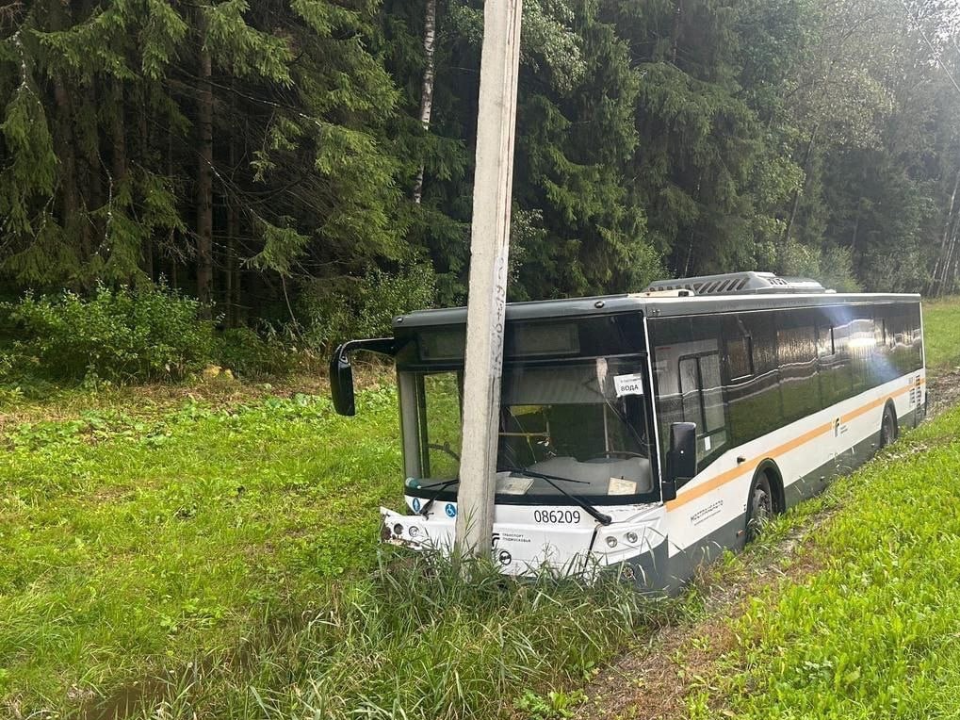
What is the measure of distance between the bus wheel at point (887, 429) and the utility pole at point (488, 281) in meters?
8.80

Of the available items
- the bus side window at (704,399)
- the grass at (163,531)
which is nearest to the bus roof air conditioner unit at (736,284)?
the bus side window at (704,399)

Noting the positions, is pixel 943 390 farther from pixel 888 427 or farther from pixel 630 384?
pixel 630 384

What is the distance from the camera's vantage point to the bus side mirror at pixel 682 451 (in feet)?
16.7

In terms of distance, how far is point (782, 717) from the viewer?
364 cm

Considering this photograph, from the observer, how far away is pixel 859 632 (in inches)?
169

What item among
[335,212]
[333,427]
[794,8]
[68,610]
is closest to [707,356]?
[68,610]

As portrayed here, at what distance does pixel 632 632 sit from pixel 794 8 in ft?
96.9

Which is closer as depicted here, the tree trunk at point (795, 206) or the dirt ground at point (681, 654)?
the dirt ground at point (681, 654)

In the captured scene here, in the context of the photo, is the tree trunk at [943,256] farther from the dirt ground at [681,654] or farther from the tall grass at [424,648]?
the tall grass at [424,648]

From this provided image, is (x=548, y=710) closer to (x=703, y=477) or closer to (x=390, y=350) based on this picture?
(x=703, y=477)

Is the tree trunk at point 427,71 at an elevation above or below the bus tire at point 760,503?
above

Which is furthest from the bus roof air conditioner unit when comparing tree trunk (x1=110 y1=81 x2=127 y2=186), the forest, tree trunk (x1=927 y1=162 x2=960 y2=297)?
tree trunk (x1=927 y1=162 x2=960 y2=297)

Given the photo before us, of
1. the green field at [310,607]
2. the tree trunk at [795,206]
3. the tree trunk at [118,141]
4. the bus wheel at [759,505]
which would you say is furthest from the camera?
the tree trunk at [795,206]

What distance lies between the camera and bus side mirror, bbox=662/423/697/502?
509 centimetres
